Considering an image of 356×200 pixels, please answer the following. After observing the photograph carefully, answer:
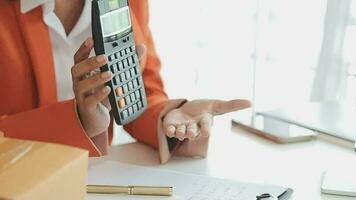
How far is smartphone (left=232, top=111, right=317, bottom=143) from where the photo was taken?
0.86 meters

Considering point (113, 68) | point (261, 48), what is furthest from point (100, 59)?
point (261, 48)

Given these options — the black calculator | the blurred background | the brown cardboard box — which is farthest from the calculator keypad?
the blurred background

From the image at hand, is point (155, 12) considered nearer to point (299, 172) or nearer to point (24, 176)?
point (299, 172)

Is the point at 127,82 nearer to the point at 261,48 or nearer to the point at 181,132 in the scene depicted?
the point at 181,132

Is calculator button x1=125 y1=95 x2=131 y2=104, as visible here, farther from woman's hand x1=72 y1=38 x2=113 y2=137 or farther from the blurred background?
the blurred background

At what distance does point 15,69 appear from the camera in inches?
34.8

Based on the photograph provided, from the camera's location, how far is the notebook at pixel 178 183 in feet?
2.20

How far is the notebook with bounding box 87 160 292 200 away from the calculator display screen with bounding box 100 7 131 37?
178 mm

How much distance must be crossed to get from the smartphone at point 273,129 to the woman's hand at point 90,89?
234mm

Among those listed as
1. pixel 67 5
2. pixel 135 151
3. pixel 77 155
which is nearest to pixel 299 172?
pixel 135 151

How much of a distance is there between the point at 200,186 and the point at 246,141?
198mm

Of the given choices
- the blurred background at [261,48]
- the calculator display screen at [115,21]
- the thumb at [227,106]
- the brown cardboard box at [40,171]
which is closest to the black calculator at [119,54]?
the calculator display screen at [115,21]

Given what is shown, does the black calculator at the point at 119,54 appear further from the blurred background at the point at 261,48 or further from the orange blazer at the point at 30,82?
the blurred background at the point at 261,48

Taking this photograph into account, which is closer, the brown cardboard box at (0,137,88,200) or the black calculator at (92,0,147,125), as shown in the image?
the brown cardboard box at (0,137,88,200)
